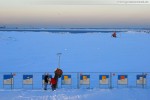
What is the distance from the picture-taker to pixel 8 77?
1384 cm

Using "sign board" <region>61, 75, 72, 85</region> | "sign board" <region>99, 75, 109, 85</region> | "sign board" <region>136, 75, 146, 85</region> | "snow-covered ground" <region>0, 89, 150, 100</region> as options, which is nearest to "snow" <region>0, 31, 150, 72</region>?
"sign board" <region>136, 75, 146, 85</region>

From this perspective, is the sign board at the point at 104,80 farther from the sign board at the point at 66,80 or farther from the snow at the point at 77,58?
the snow at the point at 77,58

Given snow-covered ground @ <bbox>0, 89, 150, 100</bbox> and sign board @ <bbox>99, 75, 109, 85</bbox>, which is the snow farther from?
snow-covered ground @ <bbox>0, 89, 150, 100</bbox>

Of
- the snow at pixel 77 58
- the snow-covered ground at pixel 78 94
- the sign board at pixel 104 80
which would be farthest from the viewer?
the snow at pixel 77 58

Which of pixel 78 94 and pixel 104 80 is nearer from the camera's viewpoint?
pixel 78 94

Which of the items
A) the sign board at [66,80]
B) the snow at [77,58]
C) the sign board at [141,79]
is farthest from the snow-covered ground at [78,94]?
the snow at [77,58]

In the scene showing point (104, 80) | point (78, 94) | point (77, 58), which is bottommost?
point (78, 94)

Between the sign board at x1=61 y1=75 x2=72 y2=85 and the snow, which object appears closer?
the sign board at x1=61 y1=75 x2=72 y2=85

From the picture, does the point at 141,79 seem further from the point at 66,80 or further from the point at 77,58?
the point at 77,58

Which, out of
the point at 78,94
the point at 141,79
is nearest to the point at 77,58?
the point at 141,79

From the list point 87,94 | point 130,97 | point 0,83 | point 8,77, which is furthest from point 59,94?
point 0,83

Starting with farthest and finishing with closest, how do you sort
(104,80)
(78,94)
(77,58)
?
(77,58)
(104,80)
(78,94)

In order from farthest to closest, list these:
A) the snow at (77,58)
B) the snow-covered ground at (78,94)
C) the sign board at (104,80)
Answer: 1. the snow at (77,58)
2. the sign board at (104,80)
3. the snow-covered ground at (78,94)

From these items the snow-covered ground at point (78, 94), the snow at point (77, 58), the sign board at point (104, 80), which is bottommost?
the snow-covered ground at point (78, 94)
